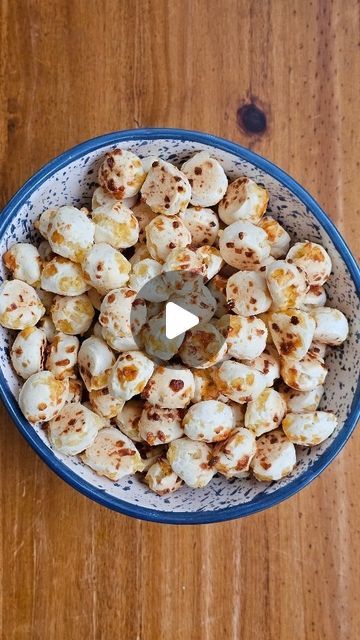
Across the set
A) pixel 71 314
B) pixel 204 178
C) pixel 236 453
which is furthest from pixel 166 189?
pixel 236 453

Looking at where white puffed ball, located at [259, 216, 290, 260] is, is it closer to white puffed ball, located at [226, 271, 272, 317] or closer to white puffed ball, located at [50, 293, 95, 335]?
white puffed ball, located at [226, 271, 272, 317]

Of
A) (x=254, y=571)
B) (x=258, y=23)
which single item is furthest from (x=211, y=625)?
(x=258, y=23)

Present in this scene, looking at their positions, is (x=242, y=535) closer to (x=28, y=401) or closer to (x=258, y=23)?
(x=28, y=401)

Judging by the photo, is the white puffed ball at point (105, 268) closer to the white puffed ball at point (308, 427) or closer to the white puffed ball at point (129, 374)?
the white puffed ball at point (129, 374)

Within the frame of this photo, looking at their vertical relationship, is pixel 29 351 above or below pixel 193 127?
below

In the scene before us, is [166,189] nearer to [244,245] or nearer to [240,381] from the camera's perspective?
[244,245]
